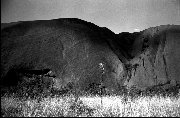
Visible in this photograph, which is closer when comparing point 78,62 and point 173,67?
point 78,62

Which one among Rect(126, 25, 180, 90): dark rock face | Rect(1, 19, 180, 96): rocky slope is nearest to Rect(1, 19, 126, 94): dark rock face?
Rect(1, 19, 180, 96): rocky slope

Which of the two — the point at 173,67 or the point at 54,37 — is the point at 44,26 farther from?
the point at 173,67

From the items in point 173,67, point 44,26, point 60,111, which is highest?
point 44,26

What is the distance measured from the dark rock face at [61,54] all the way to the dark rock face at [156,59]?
1886mm

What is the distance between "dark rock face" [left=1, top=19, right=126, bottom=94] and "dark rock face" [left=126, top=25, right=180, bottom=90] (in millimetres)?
1886

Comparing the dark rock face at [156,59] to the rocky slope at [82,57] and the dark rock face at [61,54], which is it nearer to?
the rocky slope at [82,57]

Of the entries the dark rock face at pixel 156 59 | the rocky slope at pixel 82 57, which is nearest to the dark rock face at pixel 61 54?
the rocky slope at pixel 82 57

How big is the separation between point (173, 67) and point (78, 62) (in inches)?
374

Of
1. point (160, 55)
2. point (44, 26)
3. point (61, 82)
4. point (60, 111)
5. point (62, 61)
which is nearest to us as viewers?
point (60, 111)

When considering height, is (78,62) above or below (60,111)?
above

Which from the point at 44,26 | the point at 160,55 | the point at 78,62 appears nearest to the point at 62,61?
the point at 78,62

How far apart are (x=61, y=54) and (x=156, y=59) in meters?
10.1

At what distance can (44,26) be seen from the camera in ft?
71.2

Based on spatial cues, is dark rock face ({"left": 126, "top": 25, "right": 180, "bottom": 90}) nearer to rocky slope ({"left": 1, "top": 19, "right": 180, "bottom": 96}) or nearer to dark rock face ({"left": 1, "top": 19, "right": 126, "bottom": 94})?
rocky slope ({"left": 1, "top": 19, "right": 180, "bottom": 96})
